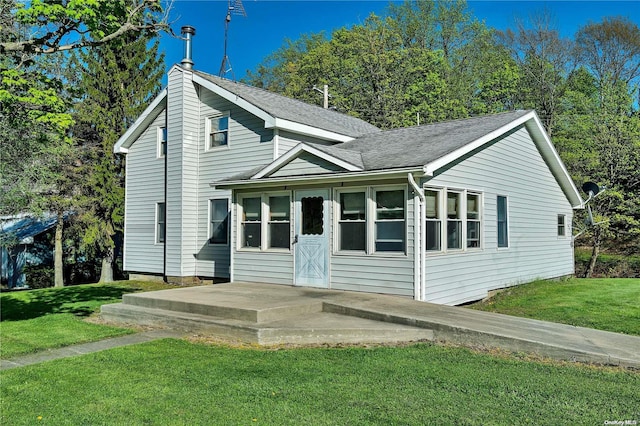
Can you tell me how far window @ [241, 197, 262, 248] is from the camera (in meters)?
12.0

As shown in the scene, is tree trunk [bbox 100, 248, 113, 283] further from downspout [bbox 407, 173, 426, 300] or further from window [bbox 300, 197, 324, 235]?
downspout [bbox 407, 173, 426, 300]

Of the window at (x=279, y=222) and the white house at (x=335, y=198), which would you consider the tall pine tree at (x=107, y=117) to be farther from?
the window at (x=279, y=222)

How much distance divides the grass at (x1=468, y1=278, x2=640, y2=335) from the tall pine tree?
14.2 m

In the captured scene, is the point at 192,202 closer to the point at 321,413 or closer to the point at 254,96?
the point at 254,96

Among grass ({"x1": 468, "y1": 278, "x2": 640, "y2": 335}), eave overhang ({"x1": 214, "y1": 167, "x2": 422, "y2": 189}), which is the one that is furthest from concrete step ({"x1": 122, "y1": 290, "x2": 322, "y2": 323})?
grass ({"x1": 468, "y1": 278, "x2": 640, "y2": 335})

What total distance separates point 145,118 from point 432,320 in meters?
12.4

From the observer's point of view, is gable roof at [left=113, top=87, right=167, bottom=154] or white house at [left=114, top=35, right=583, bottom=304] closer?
white house at [left=114, top=35, right=583, bottom=304]

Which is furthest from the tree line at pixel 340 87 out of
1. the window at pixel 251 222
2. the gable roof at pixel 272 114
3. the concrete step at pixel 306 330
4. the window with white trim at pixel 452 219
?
the window with white trim at pixel 452 219

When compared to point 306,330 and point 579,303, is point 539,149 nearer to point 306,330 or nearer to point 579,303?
point 579,303

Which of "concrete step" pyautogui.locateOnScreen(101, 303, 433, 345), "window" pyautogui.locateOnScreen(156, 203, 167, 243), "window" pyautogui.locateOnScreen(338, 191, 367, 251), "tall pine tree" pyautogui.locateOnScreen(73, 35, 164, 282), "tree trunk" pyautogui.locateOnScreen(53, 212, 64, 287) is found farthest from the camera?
"tree trunk" pyautogui.locateOnScreen(53, 212, 64, 287)

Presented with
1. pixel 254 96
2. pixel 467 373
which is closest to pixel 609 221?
pixel 254 96

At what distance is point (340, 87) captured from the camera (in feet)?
105

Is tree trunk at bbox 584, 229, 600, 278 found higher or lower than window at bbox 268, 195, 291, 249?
lower

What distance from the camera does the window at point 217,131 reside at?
48.4 ft
